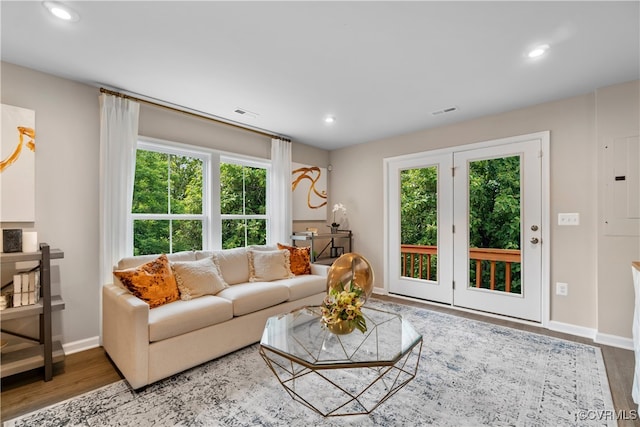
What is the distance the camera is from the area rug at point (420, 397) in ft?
5.79

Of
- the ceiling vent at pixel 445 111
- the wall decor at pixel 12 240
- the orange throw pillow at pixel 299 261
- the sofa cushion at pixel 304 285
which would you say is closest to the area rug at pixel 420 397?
the sofa cushion at pixel 304 285

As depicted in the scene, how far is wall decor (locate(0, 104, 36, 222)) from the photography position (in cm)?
231

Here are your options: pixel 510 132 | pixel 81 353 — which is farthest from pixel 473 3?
pixel 81 353

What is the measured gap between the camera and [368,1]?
170cm

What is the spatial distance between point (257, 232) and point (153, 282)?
187 cm

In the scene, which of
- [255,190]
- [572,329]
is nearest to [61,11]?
[255,190]

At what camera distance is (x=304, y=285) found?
10.9ft

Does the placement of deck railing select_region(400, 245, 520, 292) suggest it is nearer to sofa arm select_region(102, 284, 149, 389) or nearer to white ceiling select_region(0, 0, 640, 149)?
white ceiling select_region(0, 0, 640, 149)

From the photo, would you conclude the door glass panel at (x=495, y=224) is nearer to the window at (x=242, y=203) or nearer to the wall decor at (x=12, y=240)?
the window at (x=242, y=203)

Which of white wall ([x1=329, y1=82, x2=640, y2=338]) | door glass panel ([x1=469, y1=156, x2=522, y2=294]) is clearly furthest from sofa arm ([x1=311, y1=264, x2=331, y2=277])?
white wall ([x1=329, y1=82, x2=640, y2=338])

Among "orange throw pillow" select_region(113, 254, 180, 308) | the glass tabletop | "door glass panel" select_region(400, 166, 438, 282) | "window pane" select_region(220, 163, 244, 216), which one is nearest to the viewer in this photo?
the glass tabletop

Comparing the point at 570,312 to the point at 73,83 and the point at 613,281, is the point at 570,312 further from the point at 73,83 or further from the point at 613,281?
the point at 73,83

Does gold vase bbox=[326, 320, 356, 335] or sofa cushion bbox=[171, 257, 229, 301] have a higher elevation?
sofa cushion bbox=[171, 257, 229, 301]

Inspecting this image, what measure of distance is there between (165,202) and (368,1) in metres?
2.76
